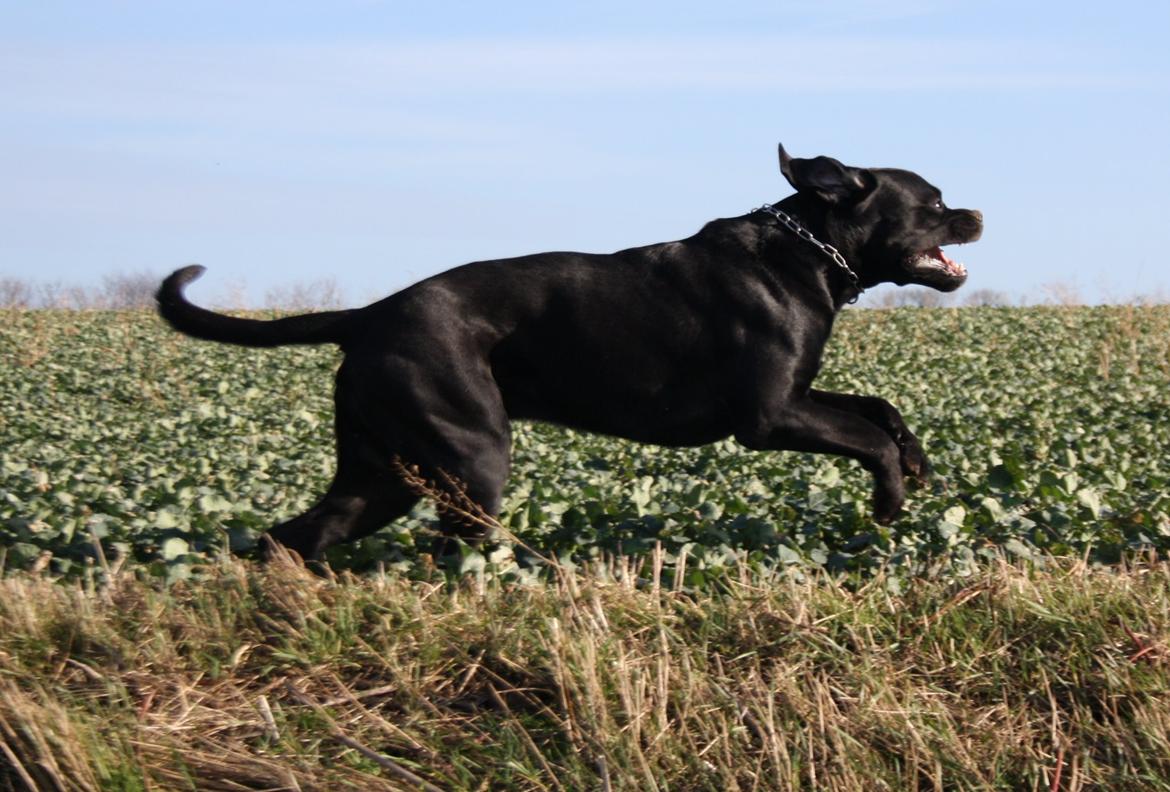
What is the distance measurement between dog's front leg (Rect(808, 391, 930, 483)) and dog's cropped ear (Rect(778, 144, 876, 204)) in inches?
35.0

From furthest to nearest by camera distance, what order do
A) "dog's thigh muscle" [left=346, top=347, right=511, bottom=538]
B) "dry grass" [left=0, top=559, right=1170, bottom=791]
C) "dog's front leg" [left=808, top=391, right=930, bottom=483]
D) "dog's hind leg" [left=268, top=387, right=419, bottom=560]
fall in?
1. "dog's front leg" [left=808, top=391, right=930, bottom=483]
2. "dog's hind leg" [left=268, top=387, right=419, bottom=560]
3. "dog's thigh muscle" [left=346, top=347, right=511, bottom=538]
4. "dry grass" [left=0, top=559, right=1170, bottom=791]

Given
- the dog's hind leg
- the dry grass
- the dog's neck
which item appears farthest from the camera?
the dog's neck

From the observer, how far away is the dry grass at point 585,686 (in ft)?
13.8

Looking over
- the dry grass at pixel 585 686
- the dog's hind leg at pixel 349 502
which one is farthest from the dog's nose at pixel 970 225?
the dog's hind leg at pixel 349 502

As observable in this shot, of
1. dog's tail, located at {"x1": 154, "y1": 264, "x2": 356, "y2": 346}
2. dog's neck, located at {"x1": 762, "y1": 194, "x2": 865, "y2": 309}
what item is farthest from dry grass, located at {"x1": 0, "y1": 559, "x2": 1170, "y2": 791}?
dog's neck, located at {"x1": 762, "y1": 194, "x2": 865, "y2": 309}

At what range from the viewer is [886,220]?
22.5ft

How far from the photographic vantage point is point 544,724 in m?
4.39

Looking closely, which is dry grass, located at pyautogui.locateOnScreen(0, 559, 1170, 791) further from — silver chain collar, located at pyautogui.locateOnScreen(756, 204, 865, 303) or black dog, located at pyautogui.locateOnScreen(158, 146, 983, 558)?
silver chain collar, located at pyautogui.locateOnScreen(756, 204, 865, 303)

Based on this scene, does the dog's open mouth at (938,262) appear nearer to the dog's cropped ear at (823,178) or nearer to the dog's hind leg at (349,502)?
the dog's cropped ear at (823,178)

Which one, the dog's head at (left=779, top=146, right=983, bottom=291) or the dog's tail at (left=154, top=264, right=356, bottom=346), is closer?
the dog's tail at (left=154, top=264, right=356, bottom=346)

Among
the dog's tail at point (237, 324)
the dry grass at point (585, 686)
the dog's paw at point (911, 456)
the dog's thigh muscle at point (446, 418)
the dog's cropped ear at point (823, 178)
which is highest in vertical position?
the dog's cropped ear at point (823, 178)

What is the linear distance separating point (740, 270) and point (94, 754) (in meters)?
3.43

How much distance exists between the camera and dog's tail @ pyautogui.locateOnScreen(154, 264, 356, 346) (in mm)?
6348

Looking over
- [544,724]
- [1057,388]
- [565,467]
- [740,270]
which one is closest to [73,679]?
[544,724]
